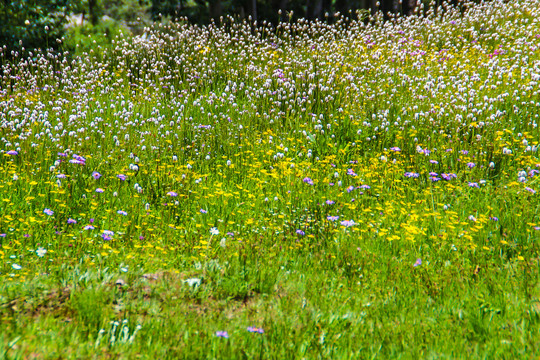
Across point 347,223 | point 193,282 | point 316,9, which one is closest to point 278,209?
point 347,223

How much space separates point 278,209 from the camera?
496cm

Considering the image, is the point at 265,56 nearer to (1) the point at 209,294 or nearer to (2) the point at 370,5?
(1) the point at 209,294

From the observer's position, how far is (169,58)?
9.50 metres

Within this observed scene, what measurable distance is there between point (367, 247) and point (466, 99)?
4194mm

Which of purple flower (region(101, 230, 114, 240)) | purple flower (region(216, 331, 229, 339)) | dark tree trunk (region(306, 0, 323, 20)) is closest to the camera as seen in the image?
purple flower (region(216, 331, 229, 339))

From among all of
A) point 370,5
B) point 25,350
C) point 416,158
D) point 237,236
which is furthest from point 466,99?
point 370,5

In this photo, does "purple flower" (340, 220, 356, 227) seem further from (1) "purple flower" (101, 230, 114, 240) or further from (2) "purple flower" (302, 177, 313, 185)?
(1) "purple flower" (101, 230, 114, 240)

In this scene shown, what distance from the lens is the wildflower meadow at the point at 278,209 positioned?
2906mm

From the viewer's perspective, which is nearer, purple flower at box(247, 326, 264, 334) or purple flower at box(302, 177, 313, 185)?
purple flower at box(247, 326, 264, 334)

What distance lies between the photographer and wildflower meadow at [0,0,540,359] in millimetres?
2906

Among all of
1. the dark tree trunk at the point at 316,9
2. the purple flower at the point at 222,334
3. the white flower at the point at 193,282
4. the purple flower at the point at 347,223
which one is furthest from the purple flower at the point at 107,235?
the dark tree trunk at the point at 316,9

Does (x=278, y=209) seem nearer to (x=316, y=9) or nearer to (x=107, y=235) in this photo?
(x=107, y=235)

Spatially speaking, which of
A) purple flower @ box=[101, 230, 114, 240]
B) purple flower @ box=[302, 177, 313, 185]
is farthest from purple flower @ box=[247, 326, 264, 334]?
purple flower @ box=[302, 177, 313, 185]

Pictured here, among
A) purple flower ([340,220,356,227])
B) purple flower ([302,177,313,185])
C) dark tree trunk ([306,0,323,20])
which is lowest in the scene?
purple flower ([340,220,356,227])
